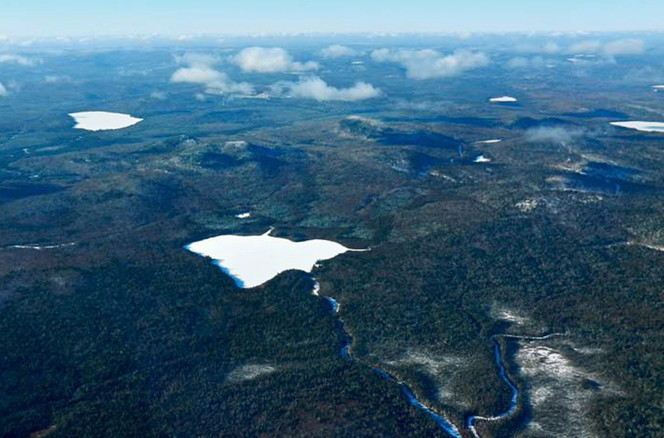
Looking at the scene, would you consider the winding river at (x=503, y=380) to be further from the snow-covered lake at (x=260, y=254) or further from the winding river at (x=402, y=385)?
the snow-covered lake at (x=260, y=254)

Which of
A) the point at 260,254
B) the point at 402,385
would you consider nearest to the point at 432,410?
the point at 402,385

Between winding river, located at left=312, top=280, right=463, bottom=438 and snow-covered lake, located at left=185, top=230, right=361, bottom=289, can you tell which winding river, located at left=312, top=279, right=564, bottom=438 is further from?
snow-covered lake, located at left=185, top=230, right=361, bottom=289

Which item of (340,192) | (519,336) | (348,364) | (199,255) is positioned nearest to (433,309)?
(519,336)

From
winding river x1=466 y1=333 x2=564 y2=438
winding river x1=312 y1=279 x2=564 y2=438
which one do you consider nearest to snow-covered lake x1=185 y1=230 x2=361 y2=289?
winding river x1=312 y1=279 x2=564 y2=438

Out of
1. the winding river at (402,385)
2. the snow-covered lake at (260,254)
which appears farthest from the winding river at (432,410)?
the snow-covered lake at (260,254)

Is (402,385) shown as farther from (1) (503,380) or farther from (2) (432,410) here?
(1) (503,380)

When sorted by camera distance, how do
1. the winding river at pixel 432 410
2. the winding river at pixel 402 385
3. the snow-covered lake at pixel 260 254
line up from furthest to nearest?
the snow-covered lake at pixel 260 254 → the winding river at pixel 432 410 → the winding river at pixel 402 385

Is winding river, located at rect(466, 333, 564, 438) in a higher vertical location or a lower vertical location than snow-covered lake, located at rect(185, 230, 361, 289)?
higher

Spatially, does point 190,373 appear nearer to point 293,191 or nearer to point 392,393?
point 392,393
